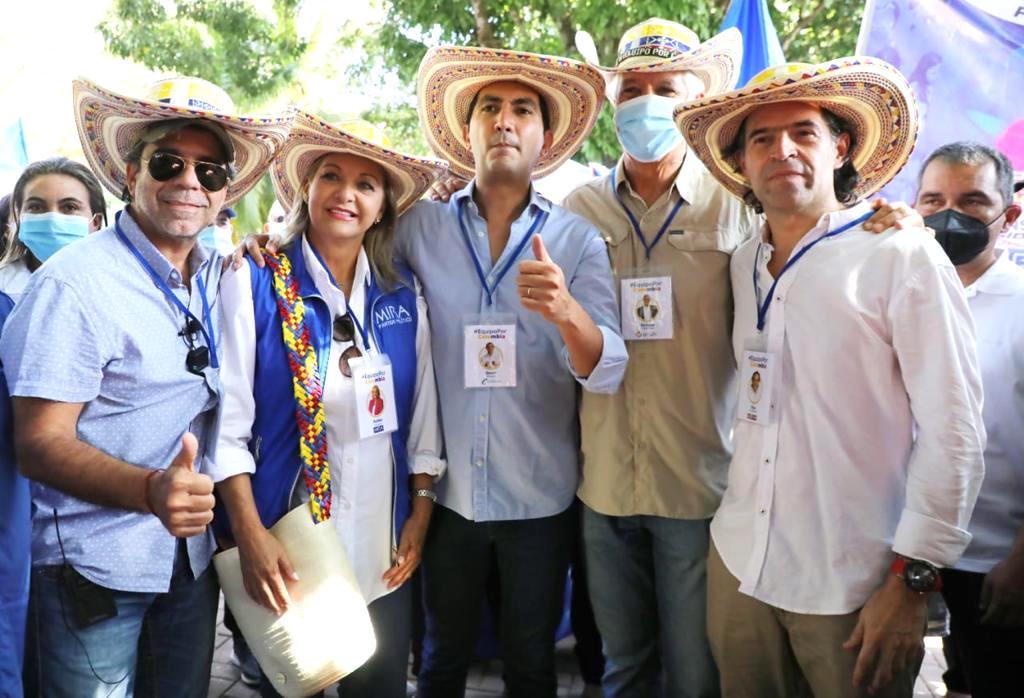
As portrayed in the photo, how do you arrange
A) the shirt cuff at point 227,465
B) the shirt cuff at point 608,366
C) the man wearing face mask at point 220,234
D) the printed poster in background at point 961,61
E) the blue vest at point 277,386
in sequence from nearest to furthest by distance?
the shirt cuff at point 227,465
the blue vest at point 277,386
the shirt cuff at point 608,366
the printed poster in background at point 961,61
the man wearing face mask at point 220,234

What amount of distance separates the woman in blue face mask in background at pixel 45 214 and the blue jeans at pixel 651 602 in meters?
2.50

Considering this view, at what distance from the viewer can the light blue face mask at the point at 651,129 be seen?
110 inches

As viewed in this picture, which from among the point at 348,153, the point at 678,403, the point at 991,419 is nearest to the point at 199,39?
the point at 348,153

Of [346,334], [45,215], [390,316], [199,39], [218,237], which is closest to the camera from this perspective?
[346,334]

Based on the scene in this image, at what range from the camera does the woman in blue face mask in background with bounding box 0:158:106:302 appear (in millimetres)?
3199

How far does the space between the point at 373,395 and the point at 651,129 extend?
1.40 meters

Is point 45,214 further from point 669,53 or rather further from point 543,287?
point 669,53

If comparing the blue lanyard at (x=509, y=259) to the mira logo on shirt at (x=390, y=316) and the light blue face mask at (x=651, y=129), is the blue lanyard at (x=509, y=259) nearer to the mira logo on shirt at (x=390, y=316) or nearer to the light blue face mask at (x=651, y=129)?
the mira logo on shirt at (x=390, y=316)

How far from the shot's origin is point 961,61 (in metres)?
4.20

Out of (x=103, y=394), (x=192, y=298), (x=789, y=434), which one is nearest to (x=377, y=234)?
(x=192, y=298)

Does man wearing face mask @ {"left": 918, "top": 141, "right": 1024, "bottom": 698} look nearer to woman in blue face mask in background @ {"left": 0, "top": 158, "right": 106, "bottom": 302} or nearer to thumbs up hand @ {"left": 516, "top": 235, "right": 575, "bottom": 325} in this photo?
thumbs up hand @ {"left": 516, "top": 235, "right": 575, "bottom": 325}

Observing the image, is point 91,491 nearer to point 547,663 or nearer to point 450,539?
point 450,539

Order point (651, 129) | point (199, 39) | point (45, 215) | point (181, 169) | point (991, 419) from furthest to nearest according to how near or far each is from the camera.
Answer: point (199, 39) → point (45, 215) → point (651, 129) → point (991, 419) → point (181, 169)

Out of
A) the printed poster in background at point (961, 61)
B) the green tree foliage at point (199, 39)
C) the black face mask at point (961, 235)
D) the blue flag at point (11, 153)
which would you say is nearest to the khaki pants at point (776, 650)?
the black face mask at point (961, 235)
